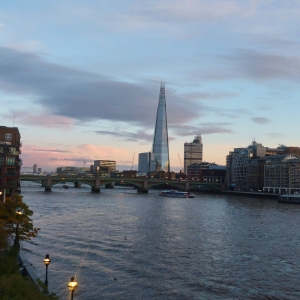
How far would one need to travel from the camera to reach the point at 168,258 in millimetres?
42031

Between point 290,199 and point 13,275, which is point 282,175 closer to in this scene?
point 290,199

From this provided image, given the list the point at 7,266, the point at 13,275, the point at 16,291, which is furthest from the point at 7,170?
the point at 16,291

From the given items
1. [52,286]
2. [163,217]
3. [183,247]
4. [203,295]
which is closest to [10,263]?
[52,286]

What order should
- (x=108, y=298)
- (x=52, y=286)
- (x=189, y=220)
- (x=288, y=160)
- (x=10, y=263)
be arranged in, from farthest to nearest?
(x=288, y=160) → (x=189, y=220) → (x=52, y=286) → (x=108, y=298) → (x=10, y=263)

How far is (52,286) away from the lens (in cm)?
3119

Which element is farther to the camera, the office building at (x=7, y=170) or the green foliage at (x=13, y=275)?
the office building at (x=7, y=170)

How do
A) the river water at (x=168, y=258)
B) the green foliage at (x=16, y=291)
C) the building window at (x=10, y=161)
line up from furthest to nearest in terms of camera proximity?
the building window at (x=10, y=161)
the river water at (x=168, y=258)
the green foliage at (x=16, y=291)

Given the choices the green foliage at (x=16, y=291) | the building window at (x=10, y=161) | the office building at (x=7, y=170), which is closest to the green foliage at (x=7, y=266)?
the green foliage at (x=16, y=291)

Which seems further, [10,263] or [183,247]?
[183,247]

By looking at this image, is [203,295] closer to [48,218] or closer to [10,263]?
[10,263]

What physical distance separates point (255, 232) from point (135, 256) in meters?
26.3

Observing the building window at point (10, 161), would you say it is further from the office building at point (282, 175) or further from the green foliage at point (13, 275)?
the office building at point (282, 175)

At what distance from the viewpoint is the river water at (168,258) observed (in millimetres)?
31734

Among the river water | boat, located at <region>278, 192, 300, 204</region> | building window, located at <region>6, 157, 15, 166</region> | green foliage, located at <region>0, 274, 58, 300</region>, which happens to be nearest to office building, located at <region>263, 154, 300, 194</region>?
boat, located at <region>278, 192, 300, 204</region>
